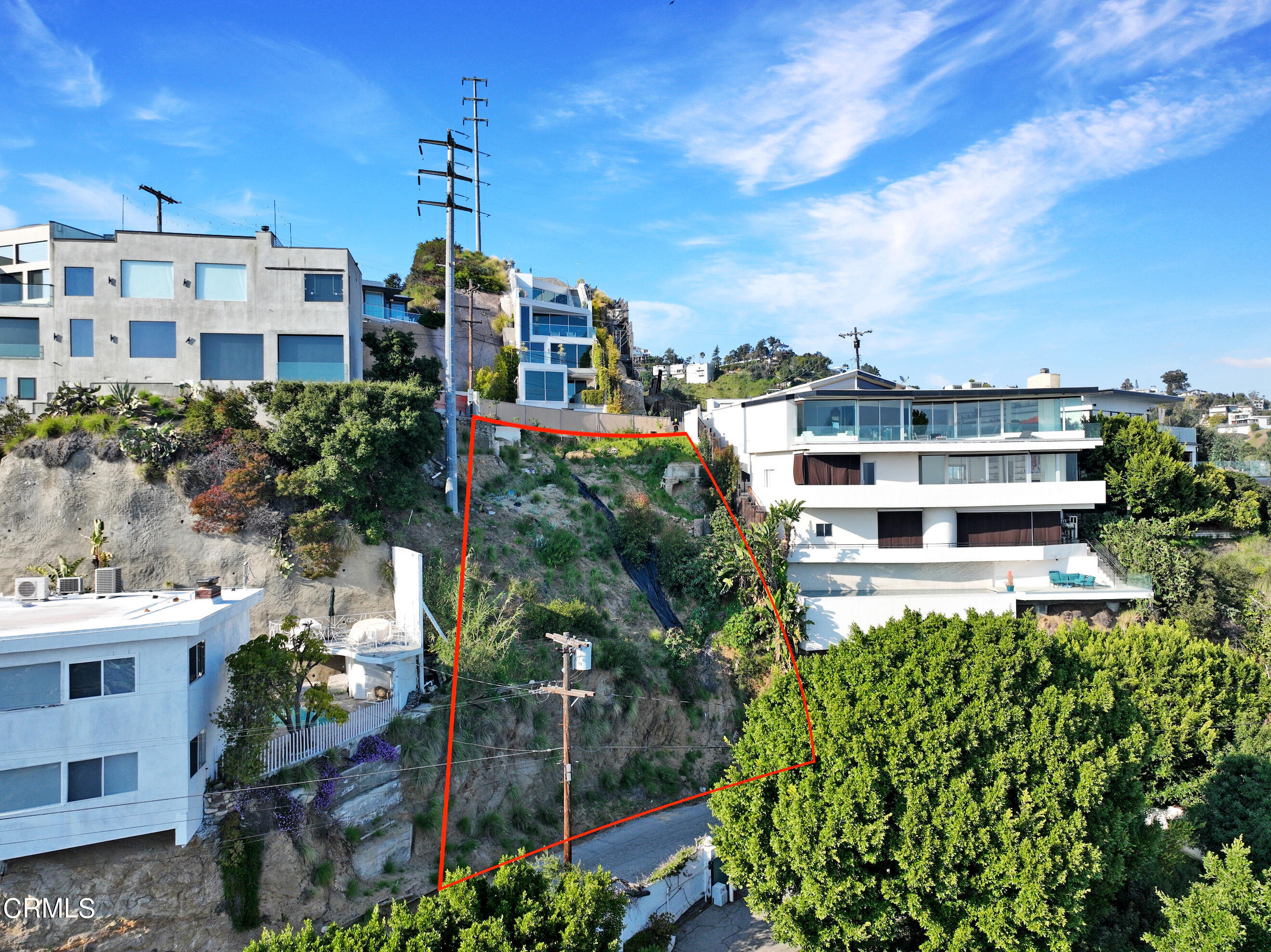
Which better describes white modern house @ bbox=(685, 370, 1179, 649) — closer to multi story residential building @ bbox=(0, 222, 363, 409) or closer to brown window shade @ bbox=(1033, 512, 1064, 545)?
brown window shade @ bbox=(1033, 512, 1064, 545)

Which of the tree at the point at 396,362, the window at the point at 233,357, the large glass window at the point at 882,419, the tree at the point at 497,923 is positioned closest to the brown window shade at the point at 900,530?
the large glass window at the point at 882,419

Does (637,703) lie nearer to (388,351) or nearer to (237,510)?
(237,510)

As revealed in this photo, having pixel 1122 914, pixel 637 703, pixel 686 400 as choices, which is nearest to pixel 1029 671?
pixel 1122 914

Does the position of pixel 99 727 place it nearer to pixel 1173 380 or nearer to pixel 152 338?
pixel 152 338

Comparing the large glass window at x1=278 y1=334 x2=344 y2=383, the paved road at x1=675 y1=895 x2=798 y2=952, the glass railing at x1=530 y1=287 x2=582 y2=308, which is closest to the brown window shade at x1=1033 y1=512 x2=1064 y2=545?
Result: the paved road at x1=675 y1=895 x2=798 y2=952

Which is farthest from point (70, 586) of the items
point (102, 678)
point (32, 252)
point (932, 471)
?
point (932, 471)

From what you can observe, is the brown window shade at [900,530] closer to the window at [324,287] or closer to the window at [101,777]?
the window at [324,287]
